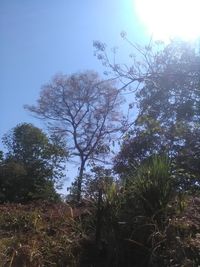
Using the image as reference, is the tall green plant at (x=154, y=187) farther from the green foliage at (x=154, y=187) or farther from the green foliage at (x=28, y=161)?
the green foliage at (x=28, y=161)

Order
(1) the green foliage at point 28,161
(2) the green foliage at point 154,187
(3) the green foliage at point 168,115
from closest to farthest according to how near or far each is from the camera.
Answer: (2) the green foliage at point 154,187
(3) the green foliage at point 168,115
(1) the green foliage at point 28,161

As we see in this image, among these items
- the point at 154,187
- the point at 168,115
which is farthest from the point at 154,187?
the point at 168,115

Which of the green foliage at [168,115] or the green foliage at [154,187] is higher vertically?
the green foliage at [168,115]

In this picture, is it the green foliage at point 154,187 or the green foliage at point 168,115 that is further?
the green foliage at point 168,115

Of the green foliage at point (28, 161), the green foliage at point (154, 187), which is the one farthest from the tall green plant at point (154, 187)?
the green foliage at point (28, 161)

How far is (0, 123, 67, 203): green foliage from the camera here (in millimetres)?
37281

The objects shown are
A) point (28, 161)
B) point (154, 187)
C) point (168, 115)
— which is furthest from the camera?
point (28, 161)

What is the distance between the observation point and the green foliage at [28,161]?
3728 cm

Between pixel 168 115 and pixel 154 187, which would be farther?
pixel 168 115

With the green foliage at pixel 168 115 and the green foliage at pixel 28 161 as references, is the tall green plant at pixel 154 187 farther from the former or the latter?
the green foliage at pixel 28 161

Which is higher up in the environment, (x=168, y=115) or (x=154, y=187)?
(x=168, y=115)

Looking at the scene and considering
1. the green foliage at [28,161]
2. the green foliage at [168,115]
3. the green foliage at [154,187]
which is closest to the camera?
the green foliage at [154,187]

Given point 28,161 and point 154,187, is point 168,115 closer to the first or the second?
point 154,187

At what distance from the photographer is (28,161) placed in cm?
4600
